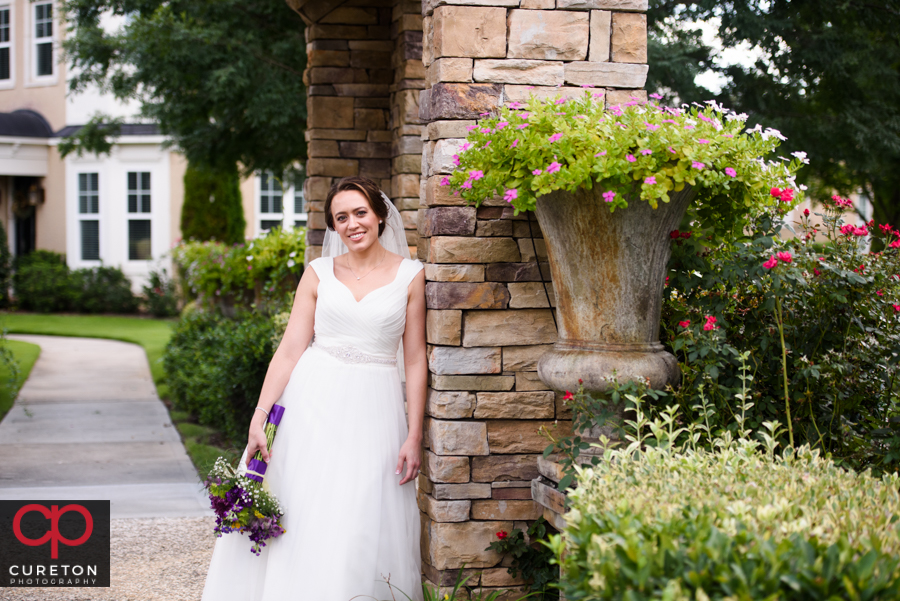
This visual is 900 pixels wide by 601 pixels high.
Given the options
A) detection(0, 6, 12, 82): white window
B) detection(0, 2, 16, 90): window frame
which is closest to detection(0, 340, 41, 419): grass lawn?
detection(0, 2, 16, 90): window frame

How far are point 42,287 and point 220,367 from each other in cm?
1173

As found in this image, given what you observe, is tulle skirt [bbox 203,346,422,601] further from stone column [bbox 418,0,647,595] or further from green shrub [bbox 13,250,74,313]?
green shrub [bbox 13,250,74,313]

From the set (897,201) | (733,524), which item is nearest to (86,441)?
(733,524)

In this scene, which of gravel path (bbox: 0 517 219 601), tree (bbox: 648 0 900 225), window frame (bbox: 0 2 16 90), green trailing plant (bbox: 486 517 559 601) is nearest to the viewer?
green trailing plant (bbox: 486 517 559 601)

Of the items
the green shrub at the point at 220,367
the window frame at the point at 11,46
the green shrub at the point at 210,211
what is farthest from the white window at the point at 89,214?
the green shrub at the point at 220,367

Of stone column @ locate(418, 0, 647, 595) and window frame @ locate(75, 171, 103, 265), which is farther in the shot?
window frame @ locate(75, 171, 103, 265)

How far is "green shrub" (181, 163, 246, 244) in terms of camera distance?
16.3 m

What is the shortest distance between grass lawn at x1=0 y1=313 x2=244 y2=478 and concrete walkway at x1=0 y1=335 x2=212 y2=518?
0.11m

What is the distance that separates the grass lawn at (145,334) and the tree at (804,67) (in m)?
4.57

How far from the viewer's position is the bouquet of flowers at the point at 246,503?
2.82 metres

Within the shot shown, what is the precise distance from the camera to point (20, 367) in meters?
8.91

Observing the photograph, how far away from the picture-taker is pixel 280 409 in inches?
122

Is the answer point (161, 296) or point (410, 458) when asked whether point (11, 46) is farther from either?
point (410, 458)

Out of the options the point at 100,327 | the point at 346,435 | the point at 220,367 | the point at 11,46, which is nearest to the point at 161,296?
the point at 100,327
